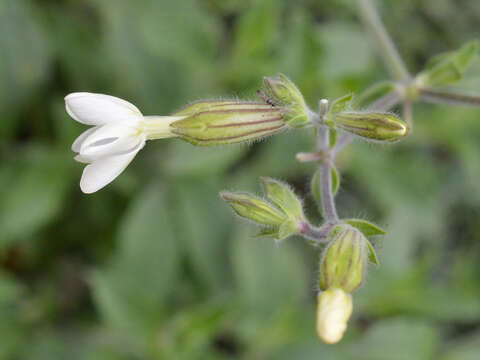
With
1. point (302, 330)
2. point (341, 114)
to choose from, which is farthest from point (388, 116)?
point (302, 330)

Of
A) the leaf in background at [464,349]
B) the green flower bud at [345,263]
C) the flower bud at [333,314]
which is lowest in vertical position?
the flower bud at [333,314]

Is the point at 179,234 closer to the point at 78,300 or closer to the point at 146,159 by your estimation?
the point at 146,159

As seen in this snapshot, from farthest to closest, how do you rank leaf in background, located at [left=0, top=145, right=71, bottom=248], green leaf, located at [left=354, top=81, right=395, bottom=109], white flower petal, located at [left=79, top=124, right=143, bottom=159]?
1. leaf in background, located at [left=0, top=145, right=71, bottom=248]
2. green leaf, located at [left=354, top=81, right=395, bottom=109]
3. white flower petal, located at [left=79, top=124, right=143, bottom=159]

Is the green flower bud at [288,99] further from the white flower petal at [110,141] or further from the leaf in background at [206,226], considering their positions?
the leaf in background at [206,226]

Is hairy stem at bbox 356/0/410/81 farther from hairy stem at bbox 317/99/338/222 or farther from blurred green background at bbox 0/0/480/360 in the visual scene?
hairy stem at bbox 317/99/338/222

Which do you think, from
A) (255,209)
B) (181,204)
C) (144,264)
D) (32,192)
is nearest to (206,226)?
(181,204)

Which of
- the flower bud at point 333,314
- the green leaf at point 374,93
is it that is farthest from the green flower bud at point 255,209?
the green leaf at point 374,93

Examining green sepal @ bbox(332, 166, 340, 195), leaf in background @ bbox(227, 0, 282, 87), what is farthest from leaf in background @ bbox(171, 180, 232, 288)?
green sepal @ bbox(332, 166, 340, 195)

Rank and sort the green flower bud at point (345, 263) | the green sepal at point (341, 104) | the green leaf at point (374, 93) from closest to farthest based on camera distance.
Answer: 1. the green flower bud at point (345, 263)
2. the green sepal at point (341, 104)
3. the green leaf at point (374, 93)
